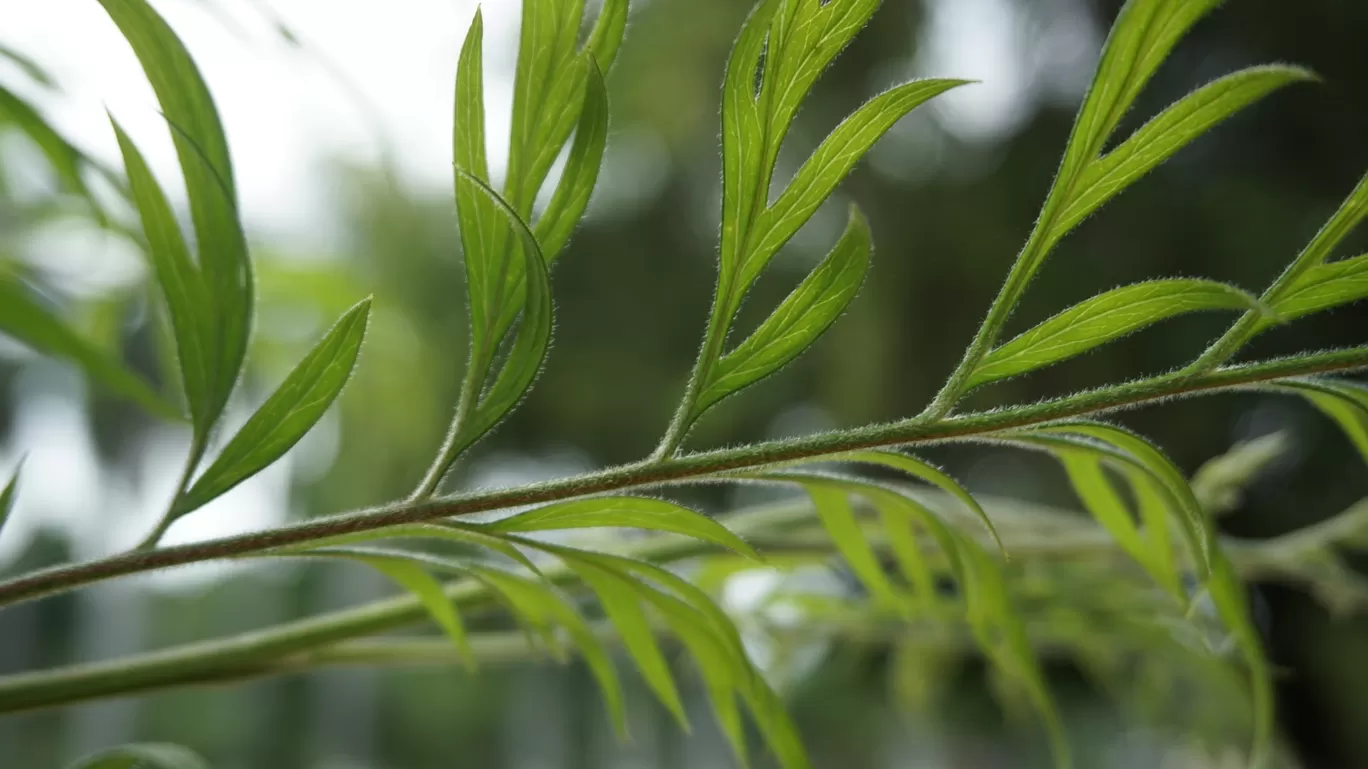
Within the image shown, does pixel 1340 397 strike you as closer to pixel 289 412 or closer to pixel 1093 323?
pixel 1093 323

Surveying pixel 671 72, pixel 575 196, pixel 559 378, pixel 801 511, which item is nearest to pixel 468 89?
pixel 575 196

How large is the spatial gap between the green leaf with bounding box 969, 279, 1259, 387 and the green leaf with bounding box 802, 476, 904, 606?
34 mm

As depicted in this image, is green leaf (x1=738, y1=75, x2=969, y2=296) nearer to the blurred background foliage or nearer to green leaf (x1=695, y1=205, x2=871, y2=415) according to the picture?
green leaf (x1=695, y1=205, x2=871, y2=415)

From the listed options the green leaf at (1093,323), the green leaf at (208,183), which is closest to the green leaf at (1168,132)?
the green leaf at (1093,323)

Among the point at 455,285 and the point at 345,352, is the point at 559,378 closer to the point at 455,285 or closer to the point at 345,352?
the point at 455,285

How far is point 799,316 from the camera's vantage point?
5.4 inches

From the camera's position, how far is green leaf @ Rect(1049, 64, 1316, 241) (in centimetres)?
12

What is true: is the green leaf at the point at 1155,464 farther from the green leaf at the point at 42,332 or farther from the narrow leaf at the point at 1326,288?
the green leaf at the point at 42,332

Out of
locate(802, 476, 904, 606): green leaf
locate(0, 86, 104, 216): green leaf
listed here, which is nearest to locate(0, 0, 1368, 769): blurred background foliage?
locate(0, 86, 104, 216): green leaf

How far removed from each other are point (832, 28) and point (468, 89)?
49 millimetres

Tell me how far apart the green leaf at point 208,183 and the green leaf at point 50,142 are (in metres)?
0.03

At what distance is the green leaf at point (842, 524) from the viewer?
0.16 metres

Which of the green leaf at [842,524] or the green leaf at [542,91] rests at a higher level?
the green leaf at [542,91]

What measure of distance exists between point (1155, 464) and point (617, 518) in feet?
0.26
